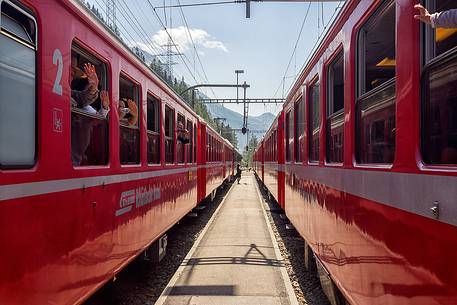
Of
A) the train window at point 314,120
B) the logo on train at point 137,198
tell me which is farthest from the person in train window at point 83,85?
the train window at point 314,120

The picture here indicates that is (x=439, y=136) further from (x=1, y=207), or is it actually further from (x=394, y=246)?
(x=1, y=207)

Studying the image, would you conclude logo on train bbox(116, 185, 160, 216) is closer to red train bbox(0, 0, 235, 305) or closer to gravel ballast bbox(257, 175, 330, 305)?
red train bbox(0, 0, 235, 305)

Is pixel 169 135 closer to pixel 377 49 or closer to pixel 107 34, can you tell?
pixel 107 34

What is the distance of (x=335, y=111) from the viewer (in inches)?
183

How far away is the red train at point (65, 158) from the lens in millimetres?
2566

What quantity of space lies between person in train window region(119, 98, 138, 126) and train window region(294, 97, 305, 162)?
2.52 metres

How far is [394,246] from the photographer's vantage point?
8.80 ft

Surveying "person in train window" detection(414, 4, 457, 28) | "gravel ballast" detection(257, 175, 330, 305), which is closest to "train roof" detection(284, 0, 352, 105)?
"person in train window" detection(414, 4, 457, 28)

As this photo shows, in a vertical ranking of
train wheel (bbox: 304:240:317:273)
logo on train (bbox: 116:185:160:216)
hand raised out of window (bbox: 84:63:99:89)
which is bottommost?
train wheel (bbox: 304:240:317:273)

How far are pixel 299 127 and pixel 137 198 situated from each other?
3088 millimetres

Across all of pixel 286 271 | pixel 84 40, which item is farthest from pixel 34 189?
pixel 286 271

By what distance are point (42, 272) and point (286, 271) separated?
16.4 feet

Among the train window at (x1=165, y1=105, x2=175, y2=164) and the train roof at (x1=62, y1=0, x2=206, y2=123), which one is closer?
the train roof at (x1=62, y1=0, x2=206, y2=123)

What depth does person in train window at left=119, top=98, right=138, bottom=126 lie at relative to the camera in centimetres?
500
